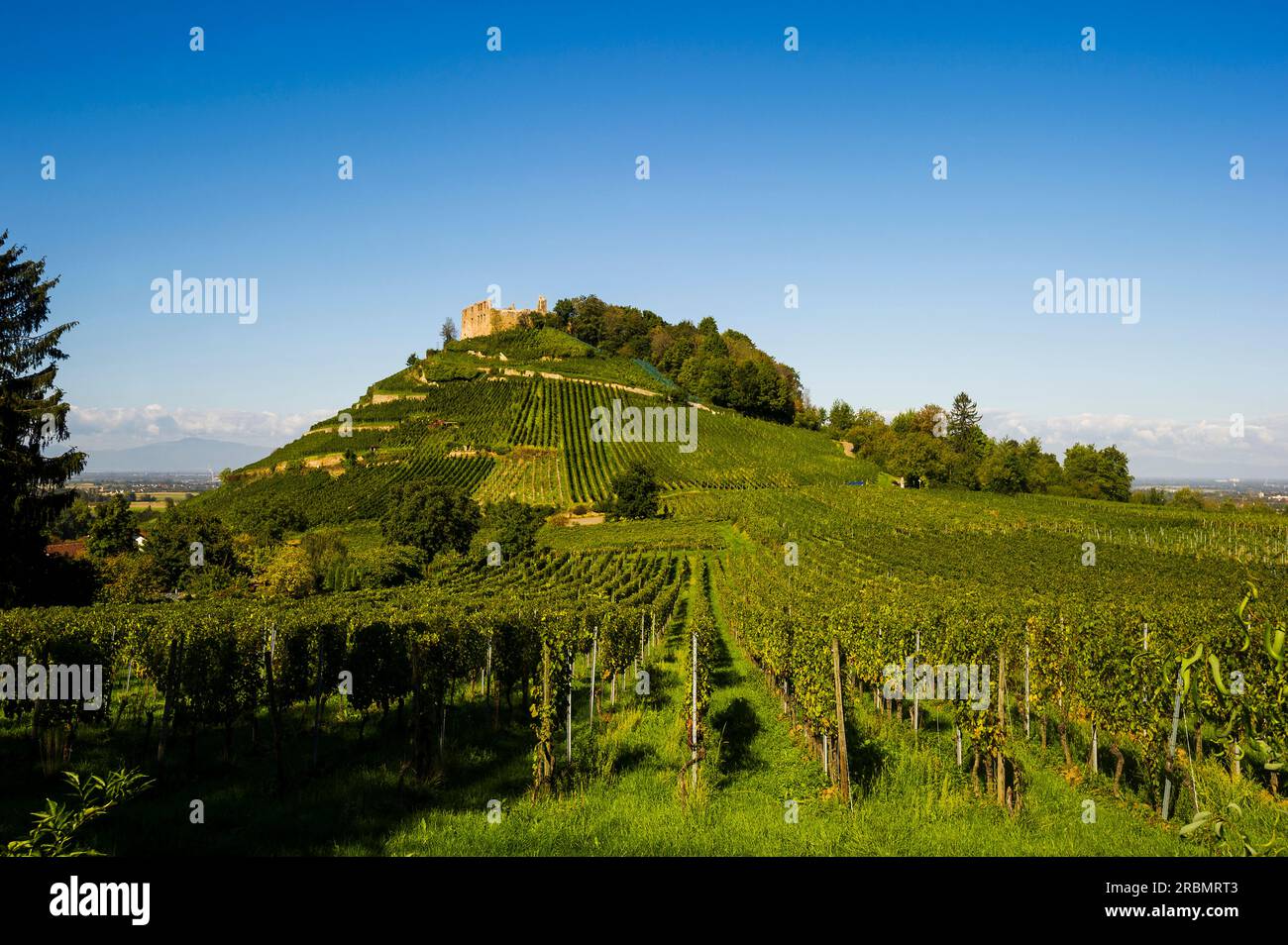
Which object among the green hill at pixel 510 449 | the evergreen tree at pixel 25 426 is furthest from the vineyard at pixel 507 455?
the evergreen tree at pixel 25 426

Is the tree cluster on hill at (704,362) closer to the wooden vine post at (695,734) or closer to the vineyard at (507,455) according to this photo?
the vineyard at (507,455)

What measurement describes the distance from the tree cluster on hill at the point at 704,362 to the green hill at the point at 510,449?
560cm

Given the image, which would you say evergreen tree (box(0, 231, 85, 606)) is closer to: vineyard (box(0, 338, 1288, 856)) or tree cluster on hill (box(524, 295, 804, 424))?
vineyard (box(0, 338, 1288, 856))

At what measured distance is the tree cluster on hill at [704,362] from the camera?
465 feet

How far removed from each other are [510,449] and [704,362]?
200ft

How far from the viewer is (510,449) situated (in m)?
107

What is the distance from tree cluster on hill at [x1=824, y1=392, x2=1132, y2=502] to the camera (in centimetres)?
10250

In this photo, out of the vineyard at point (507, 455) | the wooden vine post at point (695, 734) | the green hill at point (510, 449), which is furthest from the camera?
the green hill at point (510, 449)

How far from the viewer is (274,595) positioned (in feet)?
142

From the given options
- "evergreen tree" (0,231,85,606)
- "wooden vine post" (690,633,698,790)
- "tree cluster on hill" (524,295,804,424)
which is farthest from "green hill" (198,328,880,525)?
"wooden vine post" (690,633,698,790)

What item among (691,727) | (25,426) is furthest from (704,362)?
(691,727)
